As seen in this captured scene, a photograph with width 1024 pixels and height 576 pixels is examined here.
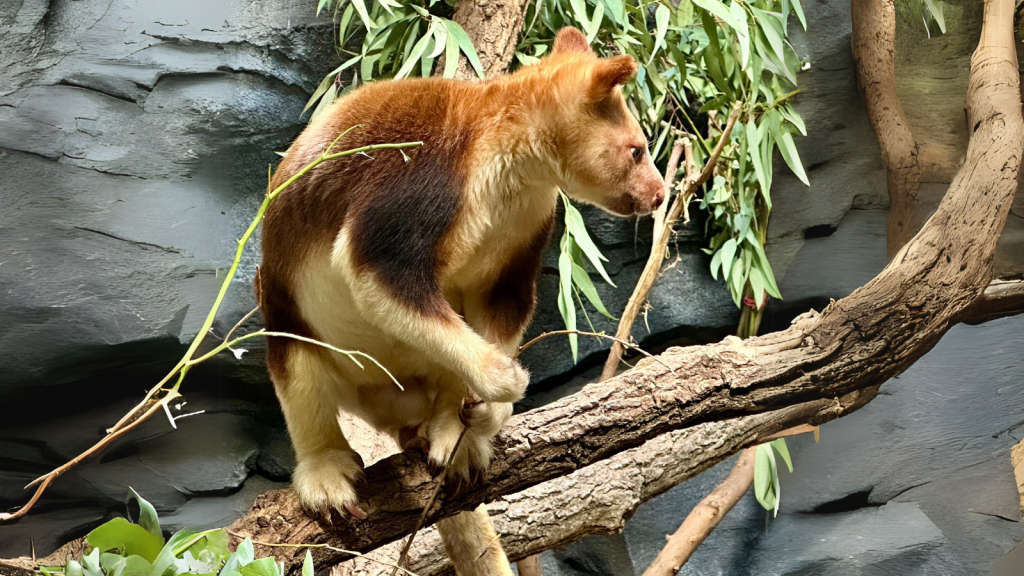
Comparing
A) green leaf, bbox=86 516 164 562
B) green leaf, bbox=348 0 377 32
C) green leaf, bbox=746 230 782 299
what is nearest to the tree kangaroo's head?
green leaf, bbox=86 516 164 562

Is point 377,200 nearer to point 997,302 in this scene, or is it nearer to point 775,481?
point 997,302

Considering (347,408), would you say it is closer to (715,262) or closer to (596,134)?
(596,134)

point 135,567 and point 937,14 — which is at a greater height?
point 937,14

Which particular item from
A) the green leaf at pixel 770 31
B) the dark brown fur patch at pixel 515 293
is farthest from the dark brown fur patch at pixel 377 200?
the green leaf at pixel 770 31

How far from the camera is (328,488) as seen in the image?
68.9 inches

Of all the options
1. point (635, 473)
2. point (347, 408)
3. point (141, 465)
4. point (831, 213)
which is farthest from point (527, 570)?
point (831, 213)

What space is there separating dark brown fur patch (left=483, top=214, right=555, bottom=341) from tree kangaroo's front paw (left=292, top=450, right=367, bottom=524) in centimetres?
52

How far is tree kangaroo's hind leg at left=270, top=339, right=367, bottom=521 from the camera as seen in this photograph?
1.76 metres

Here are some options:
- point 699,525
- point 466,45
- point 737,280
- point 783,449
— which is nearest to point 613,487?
point 699,525

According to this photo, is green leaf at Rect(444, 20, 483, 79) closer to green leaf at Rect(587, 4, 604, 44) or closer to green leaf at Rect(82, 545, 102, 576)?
green leaf at Rect(587, 4, 604, 44)

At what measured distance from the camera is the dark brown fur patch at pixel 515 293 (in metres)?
2.01

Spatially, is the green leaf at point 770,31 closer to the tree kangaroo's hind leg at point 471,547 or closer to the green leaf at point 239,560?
the tree kangaroo's hind leg at point 471,547

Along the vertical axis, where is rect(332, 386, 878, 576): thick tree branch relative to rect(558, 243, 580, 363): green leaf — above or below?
below

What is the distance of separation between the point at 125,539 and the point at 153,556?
59 millimetres
